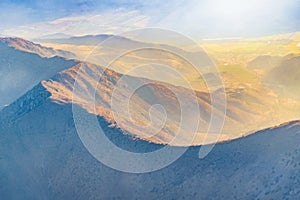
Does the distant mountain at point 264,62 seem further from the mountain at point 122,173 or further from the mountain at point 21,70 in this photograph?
the mountain at point 122,173

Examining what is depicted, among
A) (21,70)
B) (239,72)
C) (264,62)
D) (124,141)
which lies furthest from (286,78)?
(124,141)

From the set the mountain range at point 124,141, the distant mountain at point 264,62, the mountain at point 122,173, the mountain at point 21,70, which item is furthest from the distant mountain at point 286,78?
the mountain at point 122,173

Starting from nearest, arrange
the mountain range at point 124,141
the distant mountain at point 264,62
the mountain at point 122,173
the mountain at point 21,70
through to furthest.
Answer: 1. the mountain at point 122,173
2. the mountain range at point 124,141
3. the mountain at point 21,70
4. the distant mountain at point 264,62

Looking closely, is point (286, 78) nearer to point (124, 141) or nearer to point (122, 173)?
point (124, 141)

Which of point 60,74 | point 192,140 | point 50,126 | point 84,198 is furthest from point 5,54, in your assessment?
point 84,198

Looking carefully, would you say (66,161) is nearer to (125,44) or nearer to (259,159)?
(259,159)

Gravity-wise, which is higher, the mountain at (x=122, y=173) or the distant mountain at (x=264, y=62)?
the mountain at (x=122, y=173)
